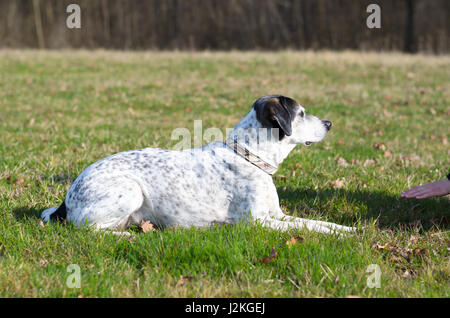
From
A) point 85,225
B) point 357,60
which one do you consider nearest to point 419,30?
point 357,60

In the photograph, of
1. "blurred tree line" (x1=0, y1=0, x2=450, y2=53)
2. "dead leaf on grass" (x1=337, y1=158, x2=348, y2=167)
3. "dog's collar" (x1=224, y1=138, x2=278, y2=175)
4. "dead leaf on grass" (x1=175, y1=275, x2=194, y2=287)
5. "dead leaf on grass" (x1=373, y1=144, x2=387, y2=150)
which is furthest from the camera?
"blurred tree line" (x1=0, y1=0, x2=450, y2=53)

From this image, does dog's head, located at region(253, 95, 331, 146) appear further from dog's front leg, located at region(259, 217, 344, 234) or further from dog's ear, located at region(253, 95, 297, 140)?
dog's front leg, located at region(259, 217, 344, 234)

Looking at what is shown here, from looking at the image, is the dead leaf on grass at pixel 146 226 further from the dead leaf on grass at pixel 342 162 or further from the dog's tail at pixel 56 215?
the dead leaf on grass at pixel 342 162

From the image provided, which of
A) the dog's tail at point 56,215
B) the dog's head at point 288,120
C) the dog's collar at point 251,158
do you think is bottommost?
the dog's tail at point 56,215

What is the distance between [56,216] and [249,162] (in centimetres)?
218

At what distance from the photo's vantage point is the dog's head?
16.2 feet

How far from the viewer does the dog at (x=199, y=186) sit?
15.6ft

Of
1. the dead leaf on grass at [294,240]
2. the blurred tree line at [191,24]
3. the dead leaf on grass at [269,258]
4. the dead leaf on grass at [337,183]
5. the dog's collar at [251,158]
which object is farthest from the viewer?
the blurred tree line at [191,24]

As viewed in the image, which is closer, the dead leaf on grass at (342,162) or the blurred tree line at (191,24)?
the dead leaf on grass at (342,162)

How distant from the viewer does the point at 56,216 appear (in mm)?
4949

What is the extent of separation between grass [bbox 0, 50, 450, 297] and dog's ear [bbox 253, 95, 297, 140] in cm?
118

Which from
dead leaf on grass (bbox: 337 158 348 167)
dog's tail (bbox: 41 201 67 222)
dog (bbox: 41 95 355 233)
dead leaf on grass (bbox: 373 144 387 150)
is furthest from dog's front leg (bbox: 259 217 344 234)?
dead leaf on grass (bbox: 373 144 387 150)

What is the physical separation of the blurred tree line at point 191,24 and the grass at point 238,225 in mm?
13693

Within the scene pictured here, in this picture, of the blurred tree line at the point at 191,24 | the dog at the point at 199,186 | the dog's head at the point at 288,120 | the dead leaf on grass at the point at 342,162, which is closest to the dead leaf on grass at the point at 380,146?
the dead leaf on grass at the point at 342,162
